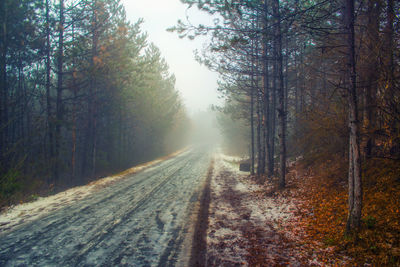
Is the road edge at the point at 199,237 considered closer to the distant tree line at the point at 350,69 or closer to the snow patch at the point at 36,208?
the distant tree line at the point at 350,69

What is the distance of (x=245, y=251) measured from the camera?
4.96 meters

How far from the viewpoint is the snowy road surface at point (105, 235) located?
453 cm

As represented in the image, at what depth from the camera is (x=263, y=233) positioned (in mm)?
5941

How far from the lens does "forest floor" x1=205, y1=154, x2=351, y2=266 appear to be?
4.54 metres

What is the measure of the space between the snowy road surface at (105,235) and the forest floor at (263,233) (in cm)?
95

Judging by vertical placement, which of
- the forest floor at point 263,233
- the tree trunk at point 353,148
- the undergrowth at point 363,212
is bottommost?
the forest floor at point 263,233

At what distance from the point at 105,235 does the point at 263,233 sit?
13.1 feet

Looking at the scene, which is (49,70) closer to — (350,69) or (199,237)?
(199,237)

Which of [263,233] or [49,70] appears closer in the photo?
[263,233]

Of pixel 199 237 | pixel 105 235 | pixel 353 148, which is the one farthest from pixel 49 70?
pixel 353 148

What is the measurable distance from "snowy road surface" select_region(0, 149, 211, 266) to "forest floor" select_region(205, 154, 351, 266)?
95 centimetres

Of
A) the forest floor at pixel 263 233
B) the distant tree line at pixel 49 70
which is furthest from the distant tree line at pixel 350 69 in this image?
the distant tree line at pixel 49 70

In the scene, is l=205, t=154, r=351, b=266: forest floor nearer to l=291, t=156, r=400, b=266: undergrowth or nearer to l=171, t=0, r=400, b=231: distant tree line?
l=291, t=156, r=400, b=266: undergrowth

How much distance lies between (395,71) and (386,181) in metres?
3.03
